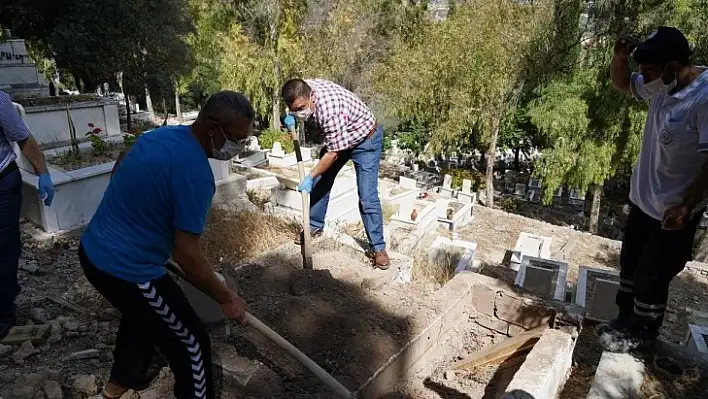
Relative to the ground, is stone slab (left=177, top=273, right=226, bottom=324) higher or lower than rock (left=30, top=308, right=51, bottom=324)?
higher

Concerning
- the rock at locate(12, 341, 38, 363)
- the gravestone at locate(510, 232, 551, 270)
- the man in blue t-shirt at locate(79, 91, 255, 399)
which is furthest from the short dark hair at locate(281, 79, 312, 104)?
the gravestone at locate(510, 232, 551, 270)

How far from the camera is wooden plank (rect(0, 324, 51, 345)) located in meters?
2.98

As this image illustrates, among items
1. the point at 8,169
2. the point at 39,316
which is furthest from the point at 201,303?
the point at 8,169

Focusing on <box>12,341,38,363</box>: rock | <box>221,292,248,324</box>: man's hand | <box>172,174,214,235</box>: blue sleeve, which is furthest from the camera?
<box>12,341,38,363</box>: rock

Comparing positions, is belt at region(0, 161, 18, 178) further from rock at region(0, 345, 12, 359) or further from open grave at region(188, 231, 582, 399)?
open grave at region(188, 231, 582, 399)

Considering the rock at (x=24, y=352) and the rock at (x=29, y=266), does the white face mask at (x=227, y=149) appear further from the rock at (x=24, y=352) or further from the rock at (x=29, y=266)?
the rock at (x=29, y=266)

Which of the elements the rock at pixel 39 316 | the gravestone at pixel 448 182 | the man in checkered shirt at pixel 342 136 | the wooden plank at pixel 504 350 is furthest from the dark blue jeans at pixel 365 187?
the gravestone at pixel 448 182

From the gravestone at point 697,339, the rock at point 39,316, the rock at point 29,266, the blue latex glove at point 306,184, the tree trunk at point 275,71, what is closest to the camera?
the rock at point 39,316

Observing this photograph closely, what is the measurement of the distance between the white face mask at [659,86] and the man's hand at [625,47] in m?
0.28

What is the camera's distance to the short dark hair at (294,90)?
11.8 feet

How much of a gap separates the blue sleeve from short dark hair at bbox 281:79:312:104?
1.81m

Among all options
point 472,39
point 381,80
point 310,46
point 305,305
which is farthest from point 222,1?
point 305,305

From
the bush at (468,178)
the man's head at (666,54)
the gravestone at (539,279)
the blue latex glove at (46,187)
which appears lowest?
the bush at (468,178)

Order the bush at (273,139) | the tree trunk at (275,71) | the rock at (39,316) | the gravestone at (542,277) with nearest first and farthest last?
the rock at (39,316) → the gravestone at (542,277) → the bush at (273,139) → the tree trunk at (275,71)
